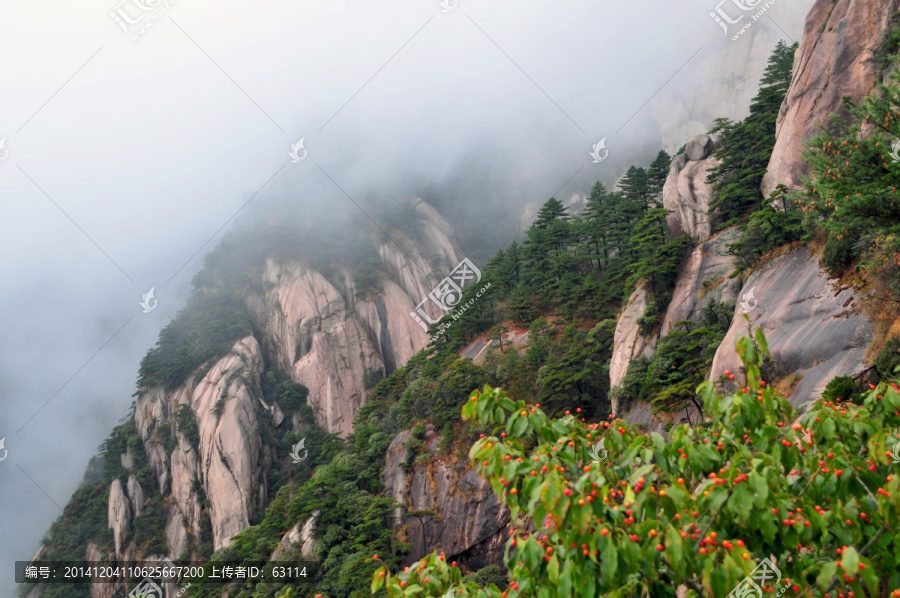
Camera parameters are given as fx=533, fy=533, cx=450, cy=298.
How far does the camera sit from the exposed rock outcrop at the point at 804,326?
11867 millimetres

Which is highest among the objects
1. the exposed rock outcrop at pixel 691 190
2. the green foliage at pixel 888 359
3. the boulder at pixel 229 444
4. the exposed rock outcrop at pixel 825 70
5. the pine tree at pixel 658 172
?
the boulder at pixel 229 444

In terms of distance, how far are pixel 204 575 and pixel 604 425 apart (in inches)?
1156

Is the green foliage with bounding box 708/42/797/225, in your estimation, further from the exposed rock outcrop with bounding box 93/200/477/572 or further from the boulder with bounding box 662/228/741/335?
the exposed rock outcrop with bounding box 93/200/477/572

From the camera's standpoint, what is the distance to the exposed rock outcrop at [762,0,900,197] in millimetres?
15977

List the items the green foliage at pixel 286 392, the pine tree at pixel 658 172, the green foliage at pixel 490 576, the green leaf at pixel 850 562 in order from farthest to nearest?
1. the green foliage at pixel 286 392
2. the pine tree at pixel 658 172
3. the green foliage at pixel 490 576
4. the green leaf at pixel 850 562

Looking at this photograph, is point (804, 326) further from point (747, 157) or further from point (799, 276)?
point (747, 157)

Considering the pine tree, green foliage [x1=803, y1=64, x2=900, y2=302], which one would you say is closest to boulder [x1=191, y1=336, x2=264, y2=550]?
the pine tree

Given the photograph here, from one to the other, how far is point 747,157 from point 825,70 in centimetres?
441

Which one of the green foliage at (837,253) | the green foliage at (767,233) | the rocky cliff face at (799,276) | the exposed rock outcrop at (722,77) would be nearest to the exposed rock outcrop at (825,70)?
the rocky cliff face at (799,276)

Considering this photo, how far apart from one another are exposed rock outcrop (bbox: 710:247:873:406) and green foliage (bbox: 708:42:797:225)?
18.0ft

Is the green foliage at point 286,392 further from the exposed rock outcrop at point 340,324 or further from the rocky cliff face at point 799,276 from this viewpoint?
the rocky cliff face at point 799,276

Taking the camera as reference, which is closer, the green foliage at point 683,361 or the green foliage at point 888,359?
the green foliage at point 888,359

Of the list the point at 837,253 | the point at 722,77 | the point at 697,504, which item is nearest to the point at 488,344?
the point at 837,253

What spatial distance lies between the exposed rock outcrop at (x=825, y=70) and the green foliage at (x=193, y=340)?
44.2 metres
